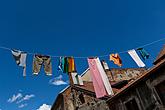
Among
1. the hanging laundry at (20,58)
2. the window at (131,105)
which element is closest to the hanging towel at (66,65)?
the hanging laundry at (20,58)

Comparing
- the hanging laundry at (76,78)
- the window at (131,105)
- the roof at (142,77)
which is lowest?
the window at (131,105)

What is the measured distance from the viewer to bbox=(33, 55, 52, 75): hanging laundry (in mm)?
14604

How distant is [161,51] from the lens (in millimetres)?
19469

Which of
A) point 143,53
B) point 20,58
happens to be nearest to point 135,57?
point 143,53

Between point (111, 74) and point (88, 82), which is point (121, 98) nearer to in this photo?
point (88, 82)

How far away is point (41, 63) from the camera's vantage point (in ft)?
49.1

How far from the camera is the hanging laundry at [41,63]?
14.6 metres

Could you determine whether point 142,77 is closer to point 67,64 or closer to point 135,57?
point 135,57

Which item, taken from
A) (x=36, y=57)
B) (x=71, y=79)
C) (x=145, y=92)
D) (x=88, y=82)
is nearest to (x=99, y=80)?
(x=145, y=92)

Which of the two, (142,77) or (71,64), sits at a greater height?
(71,64)

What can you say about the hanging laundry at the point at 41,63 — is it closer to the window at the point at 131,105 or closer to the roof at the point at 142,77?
the roof at the point at 142,77

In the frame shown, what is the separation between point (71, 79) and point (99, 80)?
27.8 ft

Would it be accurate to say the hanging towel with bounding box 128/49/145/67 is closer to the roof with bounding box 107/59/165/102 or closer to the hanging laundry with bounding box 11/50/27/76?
the roof with bounding box 107/59/165/102

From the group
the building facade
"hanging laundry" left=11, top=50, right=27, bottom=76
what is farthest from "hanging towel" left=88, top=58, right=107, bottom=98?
"hanging laundry" left=11, top=50, right=27, bottom=76
